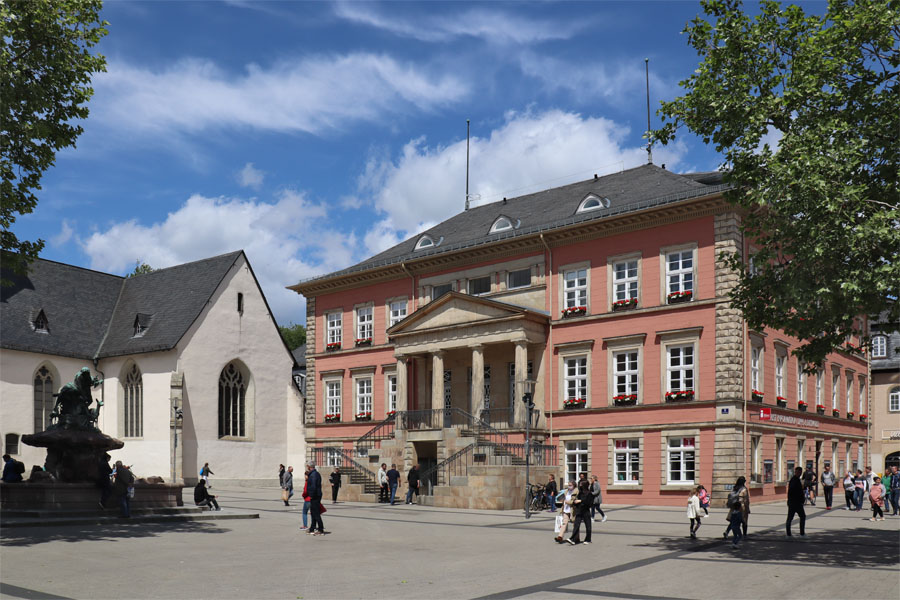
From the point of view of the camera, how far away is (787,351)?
122 feet

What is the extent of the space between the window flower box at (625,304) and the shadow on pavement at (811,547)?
43.5ft

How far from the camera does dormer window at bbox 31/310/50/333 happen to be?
5216 centimetres

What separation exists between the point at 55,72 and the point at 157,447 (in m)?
32.7

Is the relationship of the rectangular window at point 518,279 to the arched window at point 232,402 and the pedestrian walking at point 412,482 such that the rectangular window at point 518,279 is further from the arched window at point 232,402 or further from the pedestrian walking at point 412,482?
the arched window at point 232,402

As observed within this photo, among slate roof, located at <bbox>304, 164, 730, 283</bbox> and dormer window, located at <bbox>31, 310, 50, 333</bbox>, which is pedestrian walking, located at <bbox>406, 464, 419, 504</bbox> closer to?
slate roof, located at <bbox>304, 164, 730, 283</bbox>

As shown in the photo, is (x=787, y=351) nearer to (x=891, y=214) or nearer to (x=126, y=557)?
(x=891, y=214)

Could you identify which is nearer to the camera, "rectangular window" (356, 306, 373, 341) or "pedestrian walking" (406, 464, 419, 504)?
"pedestrian walking" (406, 464, 419, 504)

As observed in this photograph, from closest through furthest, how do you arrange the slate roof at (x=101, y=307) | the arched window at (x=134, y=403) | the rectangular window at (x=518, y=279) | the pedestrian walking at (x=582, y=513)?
the pedestrian walking at (x=582, y=513) → the rectangular window at (x=518, y=279) → the slate roof at (x=101, y=307) → the arched window at (x=134, y=403)

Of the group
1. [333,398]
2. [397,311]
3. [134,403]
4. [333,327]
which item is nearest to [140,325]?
[134,403]

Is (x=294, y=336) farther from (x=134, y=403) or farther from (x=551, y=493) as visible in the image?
(x=551, y=493)

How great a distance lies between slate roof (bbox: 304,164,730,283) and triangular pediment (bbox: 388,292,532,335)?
3.09 meters

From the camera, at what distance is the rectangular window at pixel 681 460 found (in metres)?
32.8

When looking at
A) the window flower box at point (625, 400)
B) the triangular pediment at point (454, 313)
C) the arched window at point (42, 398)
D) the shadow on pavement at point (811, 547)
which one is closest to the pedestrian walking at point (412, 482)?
the triangular pediment at point (454, 313)

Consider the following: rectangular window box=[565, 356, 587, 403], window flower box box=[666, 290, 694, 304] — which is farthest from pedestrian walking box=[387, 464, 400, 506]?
→ window flower box box=[666, 290, 694, 304]
